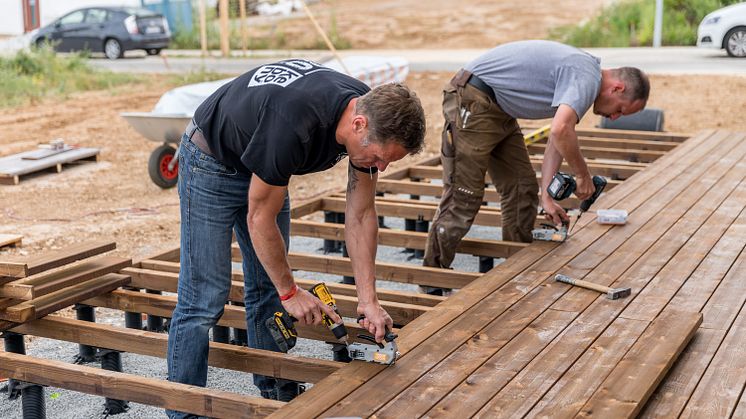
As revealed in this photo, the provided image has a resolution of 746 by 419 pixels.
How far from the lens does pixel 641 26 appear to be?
762 inches

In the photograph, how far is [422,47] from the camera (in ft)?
71.8

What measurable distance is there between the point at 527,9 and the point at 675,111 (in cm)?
1435

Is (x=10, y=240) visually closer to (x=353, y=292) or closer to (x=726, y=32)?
(x=353, y=292)

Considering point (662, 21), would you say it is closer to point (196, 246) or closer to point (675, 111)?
point (675, 111)

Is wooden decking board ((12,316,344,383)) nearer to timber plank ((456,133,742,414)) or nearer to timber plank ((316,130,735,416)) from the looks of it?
timber plank ((316,130,735,416))

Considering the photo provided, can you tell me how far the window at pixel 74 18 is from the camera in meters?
20.3

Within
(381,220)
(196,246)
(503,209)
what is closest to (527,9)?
(381,220)

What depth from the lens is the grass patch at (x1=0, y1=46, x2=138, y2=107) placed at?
44.9 ft

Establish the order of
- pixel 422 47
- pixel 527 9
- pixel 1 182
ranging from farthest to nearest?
pixel 527 9 → pixel 422 47 → pixel 1 182

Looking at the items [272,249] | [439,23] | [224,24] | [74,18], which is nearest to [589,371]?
[272,249]

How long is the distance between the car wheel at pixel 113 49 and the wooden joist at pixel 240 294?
53.7 feet

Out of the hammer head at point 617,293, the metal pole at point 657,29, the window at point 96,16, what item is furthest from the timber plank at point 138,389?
the window at point 96,16

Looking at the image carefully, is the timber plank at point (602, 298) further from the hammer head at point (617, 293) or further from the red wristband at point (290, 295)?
the red wristband at point (290, 295)

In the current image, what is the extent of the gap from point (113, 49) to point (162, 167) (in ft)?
41.0
